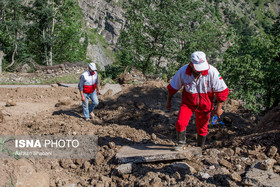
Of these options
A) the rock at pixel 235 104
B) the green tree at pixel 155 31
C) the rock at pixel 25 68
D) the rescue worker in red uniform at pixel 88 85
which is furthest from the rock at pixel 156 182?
the rock at pixel 25 68

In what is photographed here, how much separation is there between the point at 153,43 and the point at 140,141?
1201 centimetres

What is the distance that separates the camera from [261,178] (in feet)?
10.5

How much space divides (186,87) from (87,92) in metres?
3.48

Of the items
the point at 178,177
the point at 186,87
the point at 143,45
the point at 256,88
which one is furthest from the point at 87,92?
the point at 143,45

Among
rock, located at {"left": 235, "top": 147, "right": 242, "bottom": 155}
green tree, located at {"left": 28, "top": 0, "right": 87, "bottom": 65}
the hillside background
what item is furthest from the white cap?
green tree, located at {"left": 28, "top": 0, "right": 87, "bottom": 65}

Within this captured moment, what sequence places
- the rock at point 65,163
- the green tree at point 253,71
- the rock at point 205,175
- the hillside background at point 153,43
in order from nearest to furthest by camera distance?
the rock at point 205,175 < the rock at point 65,163 < the green tree at point 253,71 < the hillside background at point 153,43

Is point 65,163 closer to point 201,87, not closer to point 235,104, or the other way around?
point 201,87

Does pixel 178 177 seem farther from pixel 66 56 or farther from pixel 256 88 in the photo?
pixel 66 56

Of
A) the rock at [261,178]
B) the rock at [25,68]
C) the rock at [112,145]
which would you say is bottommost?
the rock at [25,68]

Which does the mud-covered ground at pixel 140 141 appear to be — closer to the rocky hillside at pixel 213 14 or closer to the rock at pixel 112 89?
the rock at pixel 112 89

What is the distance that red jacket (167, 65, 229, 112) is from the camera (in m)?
3.81

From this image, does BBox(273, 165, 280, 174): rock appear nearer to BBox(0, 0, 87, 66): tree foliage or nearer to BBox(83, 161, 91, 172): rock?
BBox(83, 161, 91, 172): rock

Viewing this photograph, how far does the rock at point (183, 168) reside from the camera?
3554 millimetres

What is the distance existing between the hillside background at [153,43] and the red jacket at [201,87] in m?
4.77
